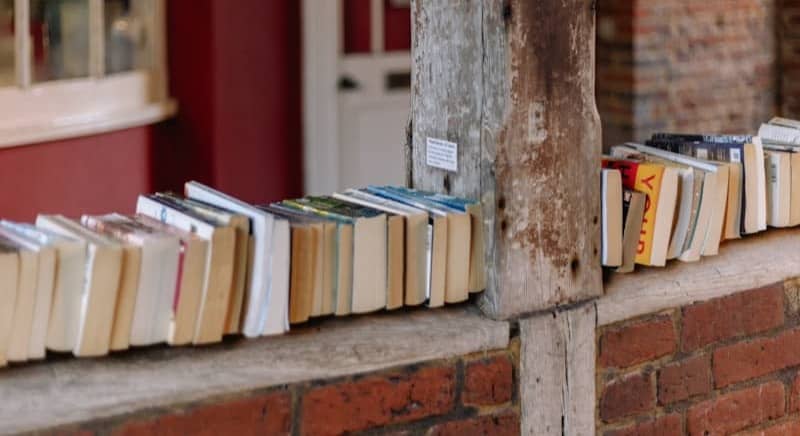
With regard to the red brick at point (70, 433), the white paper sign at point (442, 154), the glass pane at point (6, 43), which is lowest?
the red brick at point (70, 433)

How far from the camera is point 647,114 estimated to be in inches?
192

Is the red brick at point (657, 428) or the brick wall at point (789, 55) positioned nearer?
the red brick at point (657, 428)

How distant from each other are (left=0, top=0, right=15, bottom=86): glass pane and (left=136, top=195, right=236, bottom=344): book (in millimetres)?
2414

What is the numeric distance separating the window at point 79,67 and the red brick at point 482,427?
2.41m

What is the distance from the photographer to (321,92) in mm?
4809

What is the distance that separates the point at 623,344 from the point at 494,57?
47 centimetres

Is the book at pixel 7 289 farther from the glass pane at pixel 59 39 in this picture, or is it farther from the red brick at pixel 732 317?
the glass pane at pixel 59 39

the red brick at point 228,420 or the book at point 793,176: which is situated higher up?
the book at point 793,176

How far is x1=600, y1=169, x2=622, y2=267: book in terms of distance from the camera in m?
1.93

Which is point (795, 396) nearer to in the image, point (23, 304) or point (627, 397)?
point (627, 397)

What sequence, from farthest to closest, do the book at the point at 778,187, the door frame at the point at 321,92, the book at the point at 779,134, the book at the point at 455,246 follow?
the door frame at the point at 321,92, the book at the point at 779,134, the book at the point at 778,187, the book at the point at 455,246

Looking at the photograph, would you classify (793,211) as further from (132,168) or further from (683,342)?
(132,168)

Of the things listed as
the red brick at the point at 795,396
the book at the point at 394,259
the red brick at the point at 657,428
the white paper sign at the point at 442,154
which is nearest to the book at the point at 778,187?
the red brick at the point at 795,396

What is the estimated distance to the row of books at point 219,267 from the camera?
1.55m
